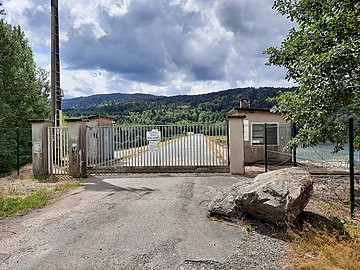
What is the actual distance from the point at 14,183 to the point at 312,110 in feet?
30.7

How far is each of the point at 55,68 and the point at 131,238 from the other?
11704mm

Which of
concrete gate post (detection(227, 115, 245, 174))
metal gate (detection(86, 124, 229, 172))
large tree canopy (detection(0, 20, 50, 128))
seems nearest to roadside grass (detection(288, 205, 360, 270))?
concrete gate post (detection(227, 115, 245, 174))

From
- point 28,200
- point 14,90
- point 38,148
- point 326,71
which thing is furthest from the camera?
point 14,90

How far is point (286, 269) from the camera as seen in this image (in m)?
3.61

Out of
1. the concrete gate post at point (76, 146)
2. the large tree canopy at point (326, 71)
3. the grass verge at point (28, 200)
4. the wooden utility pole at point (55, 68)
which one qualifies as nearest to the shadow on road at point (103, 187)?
the grass verge at point (28, 200)

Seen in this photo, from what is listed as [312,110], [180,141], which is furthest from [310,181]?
[180,141]

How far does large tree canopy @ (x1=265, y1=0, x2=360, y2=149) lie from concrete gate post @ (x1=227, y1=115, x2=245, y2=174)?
337cm

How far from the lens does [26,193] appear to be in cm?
809

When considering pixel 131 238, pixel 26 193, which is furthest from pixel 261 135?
pixel 131 238

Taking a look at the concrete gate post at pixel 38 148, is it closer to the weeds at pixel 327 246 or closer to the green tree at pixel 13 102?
the green tree at pixel 13 102

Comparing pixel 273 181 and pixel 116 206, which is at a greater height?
pixel 273 181

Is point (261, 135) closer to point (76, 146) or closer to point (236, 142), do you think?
point (236, 142)

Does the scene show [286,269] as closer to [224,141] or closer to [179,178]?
[179,178]

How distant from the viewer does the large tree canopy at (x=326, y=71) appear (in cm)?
586
